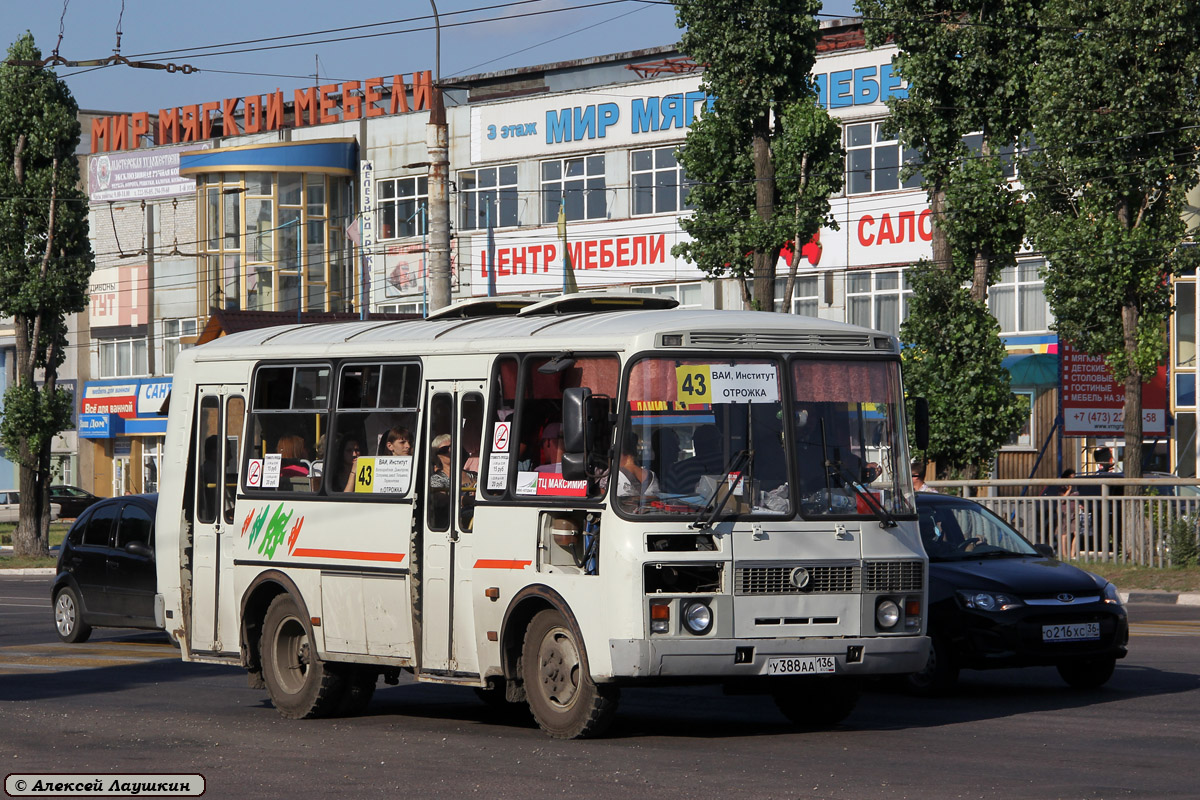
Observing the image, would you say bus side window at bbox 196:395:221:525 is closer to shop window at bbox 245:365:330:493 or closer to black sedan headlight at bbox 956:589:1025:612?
shop window at bbox 245:365:330:493

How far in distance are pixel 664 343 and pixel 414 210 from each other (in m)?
48.7

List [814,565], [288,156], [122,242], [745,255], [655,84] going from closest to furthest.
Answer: [814,565] → [745,255] → [655,84] → [288,156] → [122,242]

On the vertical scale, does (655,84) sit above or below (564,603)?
above

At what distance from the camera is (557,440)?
461 inches

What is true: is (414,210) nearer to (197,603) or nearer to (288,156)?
(288,156)

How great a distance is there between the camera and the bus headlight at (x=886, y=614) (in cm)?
1150

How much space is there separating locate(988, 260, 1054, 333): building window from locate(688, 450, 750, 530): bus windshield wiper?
35.2 meters

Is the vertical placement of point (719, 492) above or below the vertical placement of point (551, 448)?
below

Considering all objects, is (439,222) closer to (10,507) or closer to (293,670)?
(293,670)

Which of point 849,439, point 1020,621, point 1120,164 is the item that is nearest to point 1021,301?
point 1120,164

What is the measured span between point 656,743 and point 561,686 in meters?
0.68

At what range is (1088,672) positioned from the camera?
1417cm

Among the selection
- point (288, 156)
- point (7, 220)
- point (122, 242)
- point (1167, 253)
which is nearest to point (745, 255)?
point (1167, 253)

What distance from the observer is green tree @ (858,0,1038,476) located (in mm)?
30719
